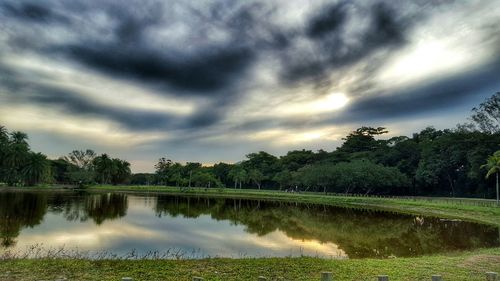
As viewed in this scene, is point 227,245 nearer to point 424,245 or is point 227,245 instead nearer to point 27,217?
point 424,245

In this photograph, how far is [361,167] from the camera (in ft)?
251

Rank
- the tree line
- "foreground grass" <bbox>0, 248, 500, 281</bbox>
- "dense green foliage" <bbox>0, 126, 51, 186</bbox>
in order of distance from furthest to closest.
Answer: "dense green foliage" <bbox>0, 126, 51, 186</bbox> → the tree line → "foreground grass" <bbox>0, 248, 500, 281</bbox>

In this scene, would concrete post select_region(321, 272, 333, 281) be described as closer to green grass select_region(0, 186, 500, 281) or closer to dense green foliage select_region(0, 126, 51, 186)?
green grass select_region(0, 186, 500, 281)

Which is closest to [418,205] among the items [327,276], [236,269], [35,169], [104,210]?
[104,210]

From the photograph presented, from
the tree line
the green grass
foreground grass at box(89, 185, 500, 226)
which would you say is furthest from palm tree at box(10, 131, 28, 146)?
the green grass

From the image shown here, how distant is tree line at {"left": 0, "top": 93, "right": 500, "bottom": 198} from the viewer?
2746 inches

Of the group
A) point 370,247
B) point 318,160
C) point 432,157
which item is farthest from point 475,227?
point 318,160

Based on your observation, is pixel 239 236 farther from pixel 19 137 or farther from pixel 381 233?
pixel 19 137

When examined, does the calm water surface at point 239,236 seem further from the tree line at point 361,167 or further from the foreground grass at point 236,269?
the tree line at point 361,167

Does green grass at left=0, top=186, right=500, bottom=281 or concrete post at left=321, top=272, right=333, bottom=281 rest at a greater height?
concrete post at left=321, top=272, right=333, bottom=281

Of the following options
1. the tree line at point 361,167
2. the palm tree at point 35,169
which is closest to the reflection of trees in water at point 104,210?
the tree line at point 361,167

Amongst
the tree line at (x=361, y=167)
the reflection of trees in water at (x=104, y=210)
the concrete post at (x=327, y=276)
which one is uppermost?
the tree line at (x=361, y=167)

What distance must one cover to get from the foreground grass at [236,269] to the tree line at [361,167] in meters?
41.7

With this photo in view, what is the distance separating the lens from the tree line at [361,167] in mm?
69750
